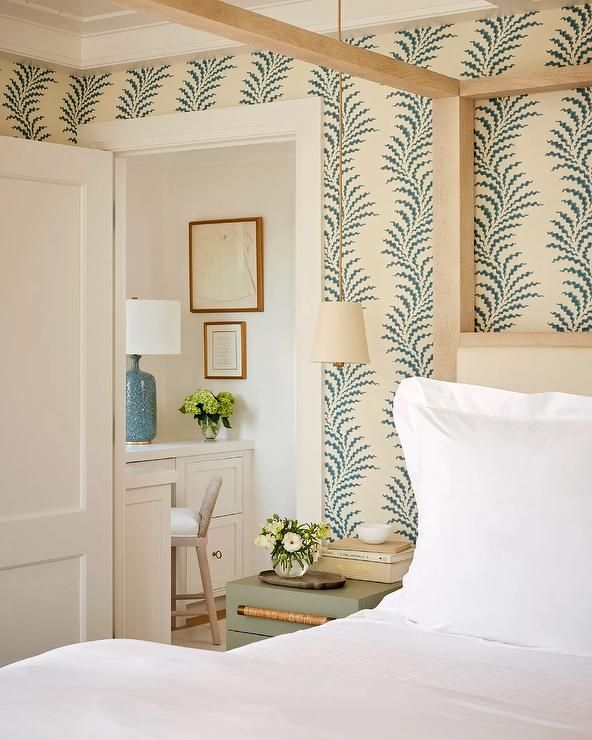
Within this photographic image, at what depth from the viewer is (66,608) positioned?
4035mm

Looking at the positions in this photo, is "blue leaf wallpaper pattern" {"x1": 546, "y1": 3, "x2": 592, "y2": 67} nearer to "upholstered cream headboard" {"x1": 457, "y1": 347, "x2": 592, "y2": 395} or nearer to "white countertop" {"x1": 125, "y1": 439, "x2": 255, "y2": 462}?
"upholstered cream headboard" {"x1": 457, "y1": 347, "x2": 592, "y2": 395}

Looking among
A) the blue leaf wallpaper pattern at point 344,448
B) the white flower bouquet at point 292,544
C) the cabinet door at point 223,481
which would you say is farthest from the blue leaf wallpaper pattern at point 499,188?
the cabinet door at point 223,481

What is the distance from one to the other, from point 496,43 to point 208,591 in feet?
10.4

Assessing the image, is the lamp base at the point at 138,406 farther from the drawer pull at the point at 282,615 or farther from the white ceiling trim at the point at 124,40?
the drawer pull at the point at 282,615

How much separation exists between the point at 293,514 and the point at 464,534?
3766 mm

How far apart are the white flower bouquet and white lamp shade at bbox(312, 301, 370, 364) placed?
0.55m

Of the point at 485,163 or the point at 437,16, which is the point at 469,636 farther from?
the point at 437,16

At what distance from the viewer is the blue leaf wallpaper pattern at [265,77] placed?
3852mm

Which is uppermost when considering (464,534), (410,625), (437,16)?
(437,16)

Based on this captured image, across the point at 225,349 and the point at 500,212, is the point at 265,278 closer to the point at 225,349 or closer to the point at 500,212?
the point at 225,349

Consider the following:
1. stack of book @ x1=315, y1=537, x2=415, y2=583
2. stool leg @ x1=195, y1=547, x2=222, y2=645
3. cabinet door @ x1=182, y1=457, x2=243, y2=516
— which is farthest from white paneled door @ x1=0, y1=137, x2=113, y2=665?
cabinet door @ x1=182, y1=457, x2=243, y2=516

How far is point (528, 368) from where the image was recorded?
3.15 metres

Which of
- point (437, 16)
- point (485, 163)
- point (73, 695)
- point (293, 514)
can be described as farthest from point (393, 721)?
point (293, 514)

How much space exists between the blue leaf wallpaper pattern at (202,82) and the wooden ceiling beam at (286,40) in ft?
3.42
